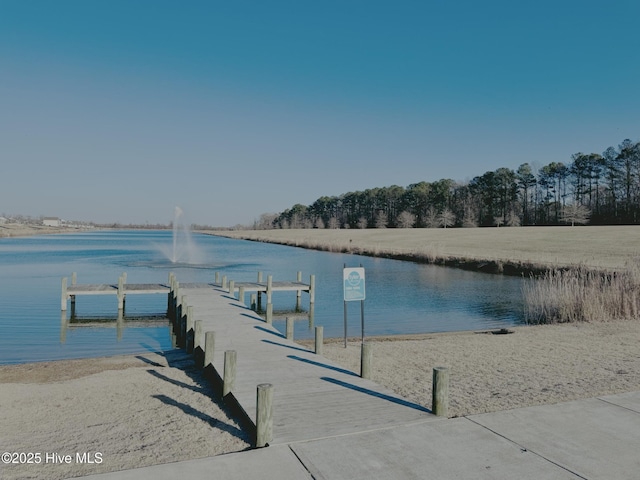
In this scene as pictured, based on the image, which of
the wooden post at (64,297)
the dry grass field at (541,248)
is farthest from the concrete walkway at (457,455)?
the dry grass field at (541,248)

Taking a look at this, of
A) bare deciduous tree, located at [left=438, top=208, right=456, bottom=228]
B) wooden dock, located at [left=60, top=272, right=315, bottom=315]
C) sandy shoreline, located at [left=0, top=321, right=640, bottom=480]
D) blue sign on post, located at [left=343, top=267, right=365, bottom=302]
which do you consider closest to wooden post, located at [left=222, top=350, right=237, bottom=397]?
sandy shoreline, located at [left=0, top=321, right=640, bottom=480]

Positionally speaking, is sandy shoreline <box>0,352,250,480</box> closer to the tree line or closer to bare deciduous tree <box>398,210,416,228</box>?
the tree line

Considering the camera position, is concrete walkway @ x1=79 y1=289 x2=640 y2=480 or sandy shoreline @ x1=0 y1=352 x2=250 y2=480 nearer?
concrete walkway @ x1=79 y1=289 x2=640 y2=480

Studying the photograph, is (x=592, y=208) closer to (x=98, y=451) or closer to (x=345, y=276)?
(x=345, y=276)

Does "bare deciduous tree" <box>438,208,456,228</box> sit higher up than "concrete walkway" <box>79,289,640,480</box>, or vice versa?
"bare deciduous tree" <box>438,208,456,228</box>

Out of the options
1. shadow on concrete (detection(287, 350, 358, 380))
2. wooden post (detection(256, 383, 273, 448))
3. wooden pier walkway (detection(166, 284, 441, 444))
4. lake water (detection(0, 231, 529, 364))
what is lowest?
lake water (detection(0, 231, 529, 364))

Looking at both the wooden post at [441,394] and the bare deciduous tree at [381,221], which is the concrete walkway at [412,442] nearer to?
the wooden post at [441,394]

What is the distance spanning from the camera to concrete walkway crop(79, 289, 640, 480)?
5336 millimetres

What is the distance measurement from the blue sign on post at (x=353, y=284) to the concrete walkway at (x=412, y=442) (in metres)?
3.52

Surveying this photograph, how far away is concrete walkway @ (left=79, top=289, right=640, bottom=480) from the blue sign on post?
3.52m

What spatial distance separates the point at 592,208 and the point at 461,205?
101 ft

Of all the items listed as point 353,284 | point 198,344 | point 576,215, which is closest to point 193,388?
point 198,344

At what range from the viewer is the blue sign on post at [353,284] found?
12109 millimetres

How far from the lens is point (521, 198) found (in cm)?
10331
